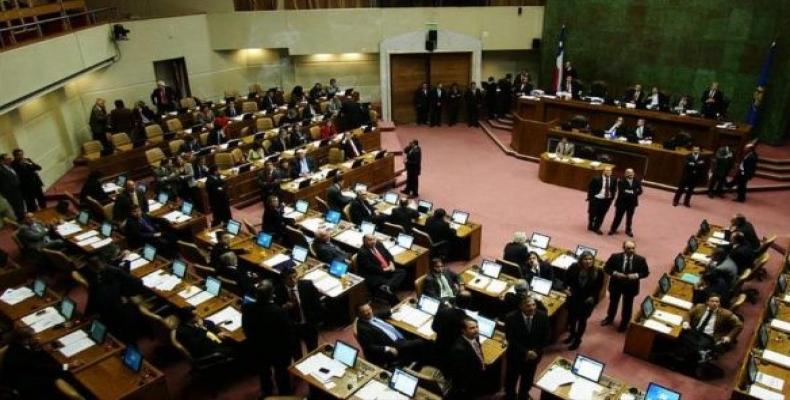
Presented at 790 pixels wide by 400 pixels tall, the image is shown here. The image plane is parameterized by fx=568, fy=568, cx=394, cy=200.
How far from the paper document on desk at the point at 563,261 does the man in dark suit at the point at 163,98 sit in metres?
12.9

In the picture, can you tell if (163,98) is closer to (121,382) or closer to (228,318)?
(228,318)

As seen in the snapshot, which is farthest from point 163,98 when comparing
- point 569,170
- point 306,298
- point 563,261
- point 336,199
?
point 563,261

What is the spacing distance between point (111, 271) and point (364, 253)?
3486 mm

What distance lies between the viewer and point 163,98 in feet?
56.4

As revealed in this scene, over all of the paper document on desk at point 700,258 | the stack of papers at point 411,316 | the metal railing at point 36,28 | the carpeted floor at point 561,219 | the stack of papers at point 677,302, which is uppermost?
the metal railing at point 36,28

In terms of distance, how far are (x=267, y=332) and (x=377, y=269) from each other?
269 cm

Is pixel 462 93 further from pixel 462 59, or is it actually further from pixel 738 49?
pixel 738 49

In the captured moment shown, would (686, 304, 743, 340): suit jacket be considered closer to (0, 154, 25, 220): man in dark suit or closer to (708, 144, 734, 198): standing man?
(708, 144, 734, 198): standing man

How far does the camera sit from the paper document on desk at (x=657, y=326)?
24.2ft

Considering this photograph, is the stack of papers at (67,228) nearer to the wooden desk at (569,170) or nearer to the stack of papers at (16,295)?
the stack of papers at (16,295)

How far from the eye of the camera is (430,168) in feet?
51.2

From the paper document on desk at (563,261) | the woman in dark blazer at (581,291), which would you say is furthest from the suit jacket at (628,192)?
the woman in dark blazer at (581,291)

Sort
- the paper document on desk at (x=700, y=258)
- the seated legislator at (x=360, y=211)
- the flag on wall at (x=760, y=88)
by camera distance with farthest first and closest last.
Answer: the flag on wall at (x=760, y=88), the seated legislator at (x=360, y=211), the paper document on desk at (x=700, y=258)

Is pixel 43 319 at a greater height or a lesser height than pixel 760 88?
lesser
